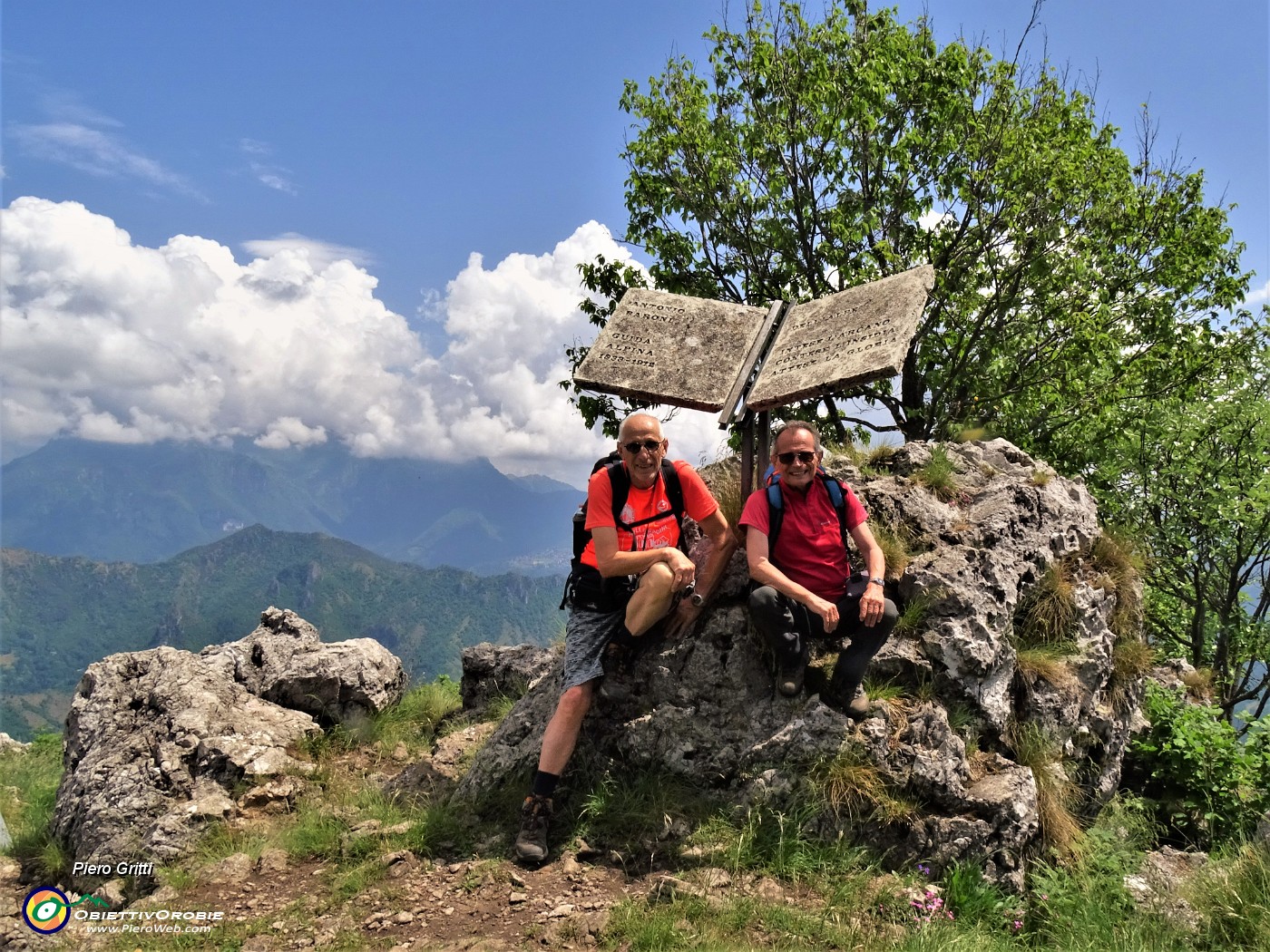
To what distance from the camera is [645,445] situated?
21.9ft

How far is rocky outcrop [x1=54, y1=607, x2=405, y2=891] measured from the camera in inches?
312

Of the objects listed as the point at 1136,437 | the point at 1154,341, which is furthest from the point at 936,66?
the point at 1136,437

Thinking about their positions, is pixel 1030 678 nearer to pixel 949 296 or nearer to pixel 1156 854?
pixel 1156 854

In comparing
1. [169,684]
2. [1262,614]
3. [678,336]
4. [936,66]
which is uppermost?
[936,66]

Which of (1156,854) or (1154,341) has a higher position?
(1154,341)

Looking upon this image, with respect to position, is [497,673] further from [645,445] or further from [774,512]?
[774,512]

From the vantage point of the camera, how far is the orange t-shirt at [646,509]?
261 inches

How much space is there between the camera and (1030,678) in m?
7.55

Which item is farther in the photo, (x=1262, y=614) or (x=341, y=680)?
(x=1262, y=614)

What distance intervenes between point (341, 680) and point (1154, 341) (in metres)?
17.7

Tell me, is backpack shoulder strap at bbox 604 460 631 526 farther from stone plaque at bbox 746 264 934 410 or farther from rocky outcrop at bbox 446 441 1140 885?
stone plaque at bbox 746 264 934 410

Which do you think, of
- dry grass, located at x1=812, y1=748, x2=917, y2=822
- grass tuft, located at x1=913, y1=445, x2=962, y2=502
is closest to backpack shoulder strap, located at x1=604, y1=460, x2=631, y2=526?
dry grass, located at x1=812, y1=748, x2=917, y2=822

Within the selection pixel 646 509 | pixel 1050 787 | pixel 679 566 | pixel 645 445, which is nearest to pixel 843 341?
pixel 645 445

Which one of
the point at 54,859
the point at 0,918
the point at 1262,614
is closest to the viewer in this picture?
the point at 0,918
